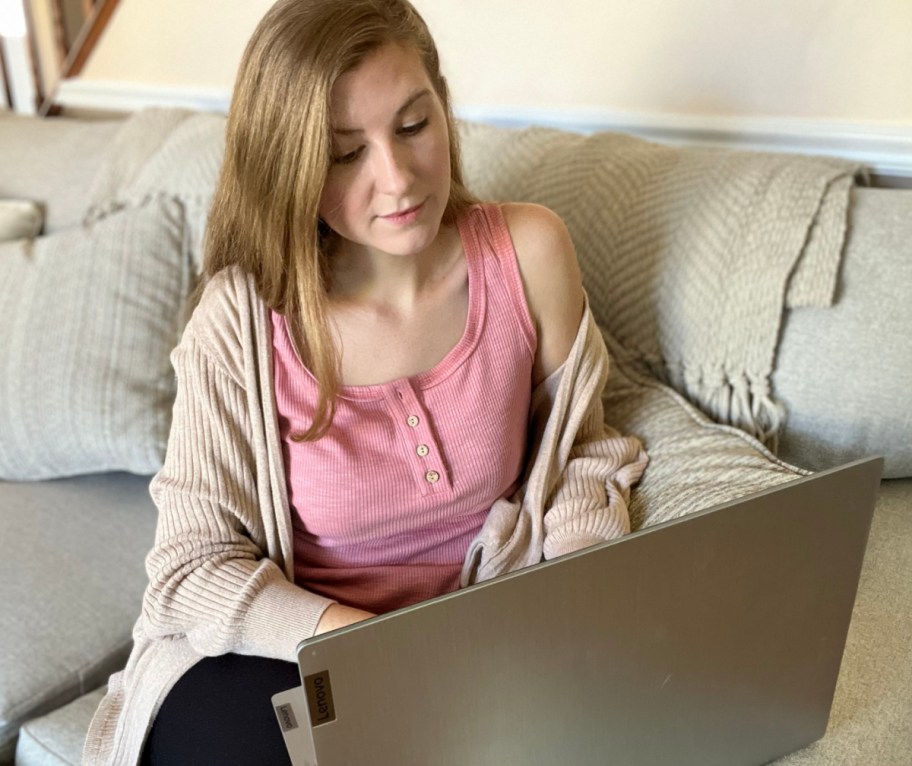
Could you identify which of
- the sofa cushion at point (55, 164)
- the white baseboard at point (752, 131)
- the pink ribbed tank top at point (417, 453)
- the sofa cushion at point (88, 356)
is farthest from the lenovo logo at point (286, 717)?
the sofa cushion at point (55, 164)

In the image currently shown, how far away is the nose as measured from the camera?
83cm

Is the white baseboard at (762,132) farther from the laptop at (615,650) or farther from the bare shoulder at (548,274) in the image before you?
the laptop at (615,650)

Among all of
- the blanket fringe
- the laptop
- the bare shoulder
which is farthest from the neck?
the laptop

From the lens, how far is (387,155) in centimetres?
83

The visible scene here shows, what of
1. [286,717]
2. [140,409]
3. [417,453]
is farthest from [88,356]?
[286,717]

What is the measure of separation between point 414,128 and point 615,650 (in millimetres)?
529

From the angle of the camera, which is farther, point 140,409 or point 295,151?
point 140,409

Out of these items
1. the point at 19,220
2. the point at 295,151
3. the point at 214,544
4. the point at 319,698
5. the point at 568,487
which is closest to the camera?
the point at 319,698

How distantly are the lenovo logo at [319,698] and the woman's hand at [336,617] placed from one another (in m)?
0.31

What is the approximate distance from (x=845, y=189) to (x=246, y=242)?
2.36ft

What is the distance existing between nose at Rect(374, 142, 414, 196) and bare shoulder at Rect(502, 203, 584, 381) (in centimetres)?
22

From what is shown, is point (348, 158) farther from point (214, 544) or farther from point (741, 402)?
point (741, 402)

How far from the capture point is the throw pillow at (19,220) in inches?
65.6

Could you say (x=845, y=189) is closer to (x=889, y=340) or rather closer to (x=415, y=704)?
(x=889, y=340)
